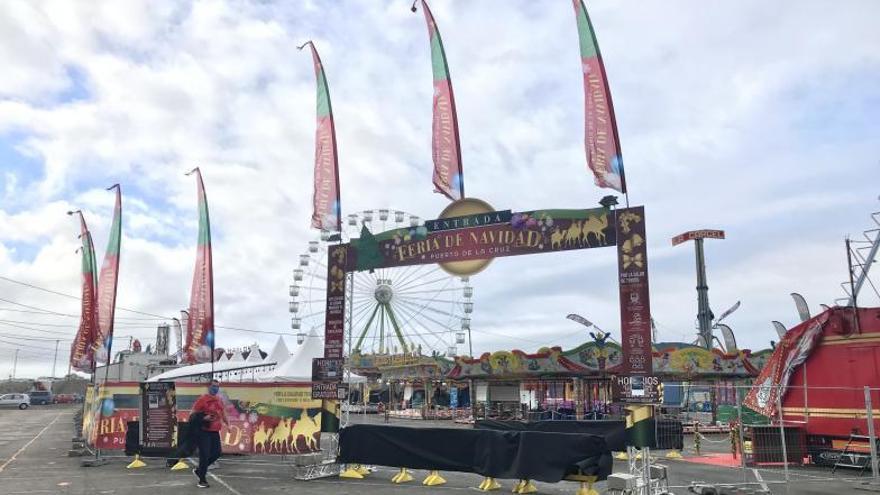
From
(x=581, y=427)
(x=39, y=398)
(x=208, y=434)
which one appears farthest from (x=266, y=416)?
(x=39, y=398)

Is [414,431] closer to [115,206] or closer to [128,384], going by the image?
[128,384]

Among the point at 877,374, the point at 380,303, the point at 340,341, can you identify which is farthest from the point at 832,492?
the point at 380,303

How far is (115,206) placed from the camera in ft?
75.7

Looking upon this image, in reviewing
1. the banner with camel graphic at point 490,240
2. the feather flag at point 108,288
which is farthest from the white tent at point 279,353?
the banner with camel graphic at point 490,240

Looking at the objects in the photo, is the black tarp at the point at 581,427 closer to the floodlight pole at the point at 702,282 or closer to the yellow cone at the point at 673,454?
the yellow cone at the point at 673,454

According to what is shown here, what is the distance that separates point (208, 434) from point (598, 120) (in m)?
9.46

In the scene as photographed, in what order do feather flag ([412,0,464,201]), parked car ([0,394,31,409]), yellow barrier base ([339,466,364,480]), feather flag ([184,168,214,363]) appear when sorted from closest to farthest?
yellow barrier base ([339,466,364,480]), feather flag ([412,0,464,201]), feather flag ([184,168,214,363]), parked car ([0,394,31,409])

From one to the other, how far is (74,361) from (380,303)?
21.7m

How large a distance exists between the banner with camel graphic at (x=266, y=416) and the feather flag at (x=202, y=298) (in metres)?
3.17

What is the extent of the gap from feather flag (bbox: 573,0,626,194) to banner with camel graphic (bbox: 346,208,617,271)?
0.73 meters

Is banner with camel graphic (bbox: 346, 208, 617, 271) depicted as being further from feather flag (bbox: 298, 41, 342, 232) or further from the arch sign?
feather flag (bbox: 298, 41, 342, 232)

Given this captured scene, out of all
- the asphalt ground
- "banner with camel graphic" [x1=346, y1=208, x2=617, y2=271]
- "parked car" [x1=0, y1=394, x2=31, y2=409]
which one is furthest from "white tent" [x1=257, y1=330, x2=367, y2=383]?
"parked car" [x1=0, y1=394, x2=31, y2=409]

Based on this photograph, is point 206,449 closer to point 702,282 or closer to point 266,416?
point 266,416

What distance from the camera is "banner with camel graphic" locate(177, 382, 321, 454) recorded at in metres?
15.5
